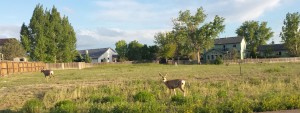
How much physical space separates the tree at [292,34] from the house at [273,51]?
887cm

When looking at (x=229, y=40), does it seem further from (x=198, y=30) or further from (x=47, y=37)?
(x=47, y=37)

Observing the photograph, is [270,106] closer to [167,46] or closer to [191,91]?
[191,91]

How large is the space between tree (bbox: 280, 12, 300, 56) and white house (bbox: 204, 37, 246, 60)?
1279 centimetres

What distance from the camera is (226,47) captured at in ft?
386

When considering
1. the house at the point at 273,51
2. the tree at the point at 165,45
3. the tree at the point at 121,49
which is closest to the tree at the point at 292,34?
the house at the point at 273,51

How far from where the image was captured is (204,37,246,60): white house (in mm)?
113394

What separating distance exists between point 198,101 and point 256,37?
123197 mm

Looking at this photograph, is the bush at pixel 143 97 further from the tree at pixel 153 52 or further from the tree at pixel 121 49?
the tree at pixel 121 49

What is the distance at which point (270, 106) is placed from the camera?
11.3 meters

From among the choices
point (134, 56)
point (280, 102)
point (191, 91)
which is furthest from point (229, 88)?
point (134, 56)

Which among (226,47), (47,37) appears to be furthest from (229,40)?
(47,37)

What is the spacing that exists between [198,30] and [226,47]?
2033 centimetres

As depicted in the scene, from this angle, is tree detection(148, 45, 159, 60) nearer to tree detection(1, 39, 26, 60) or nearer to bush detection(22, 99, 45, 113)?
tree detection(1, 39, 26, 60)

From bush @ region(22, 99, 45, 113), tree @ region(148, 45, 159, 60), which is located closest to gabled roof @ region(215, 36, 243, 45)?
tree @ region(148, 45, 159, 60)
